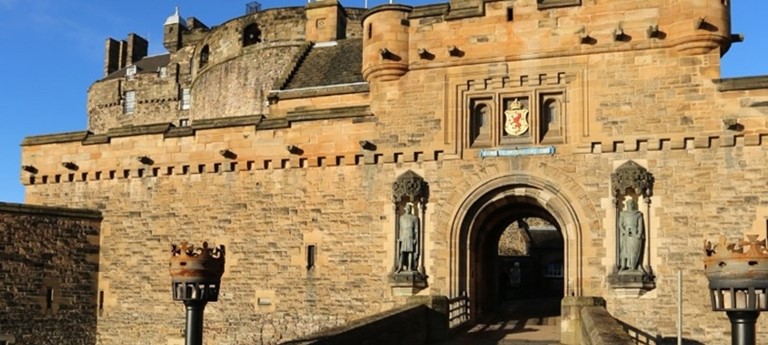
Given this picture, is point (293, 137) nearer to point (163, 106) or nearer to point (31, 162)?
point (31, 162)

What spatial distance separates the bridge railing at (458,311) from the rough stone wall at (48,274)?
31.8 ft

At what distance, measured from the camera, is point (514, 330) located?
19719 millimetres

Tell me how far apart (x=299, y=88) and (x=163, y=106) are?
3079 cm

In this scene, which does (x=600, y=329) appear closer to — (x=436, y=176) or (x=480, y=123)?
(x=436, y=176)

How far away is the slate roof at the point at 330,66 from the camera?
85.7ft

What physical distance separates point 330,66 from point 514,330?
10702 mm

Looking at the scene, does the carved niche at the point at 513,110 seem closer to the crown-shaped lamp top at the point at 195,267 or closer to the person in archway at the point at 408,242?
the person in archway at the point at 408,242

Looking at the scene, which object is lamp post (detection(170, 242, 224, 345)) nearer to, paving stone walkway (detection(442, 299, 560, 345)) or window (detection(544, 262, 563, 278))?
paving stone walkway (detection(442, 299, 560, 345))

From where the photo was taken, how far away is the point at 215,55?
40.1 metres

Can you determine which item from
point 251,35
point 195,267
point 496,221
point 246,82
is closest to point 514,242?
point 246,82

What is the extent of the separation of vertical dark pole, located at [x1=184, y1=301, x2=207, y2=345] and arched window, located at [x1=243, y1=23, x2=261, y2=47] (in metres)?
27.9

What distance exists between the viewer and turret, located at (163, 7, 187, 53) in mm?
58500

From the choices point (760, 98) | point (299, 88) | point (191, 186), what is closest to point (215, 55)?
point (299, 88)

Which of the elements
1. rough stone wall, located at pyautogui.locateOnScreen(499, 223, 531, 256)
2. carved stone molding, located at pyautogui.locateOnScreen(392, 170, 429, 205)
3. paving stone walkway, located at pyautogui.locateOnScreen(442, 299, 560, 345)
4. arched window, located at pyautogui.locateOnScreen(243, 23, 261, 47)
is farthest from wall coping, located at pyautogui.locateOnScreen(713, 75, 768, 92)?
arched window, located at pyautogui.locateOnScreen(243, 23, 261, 47)
